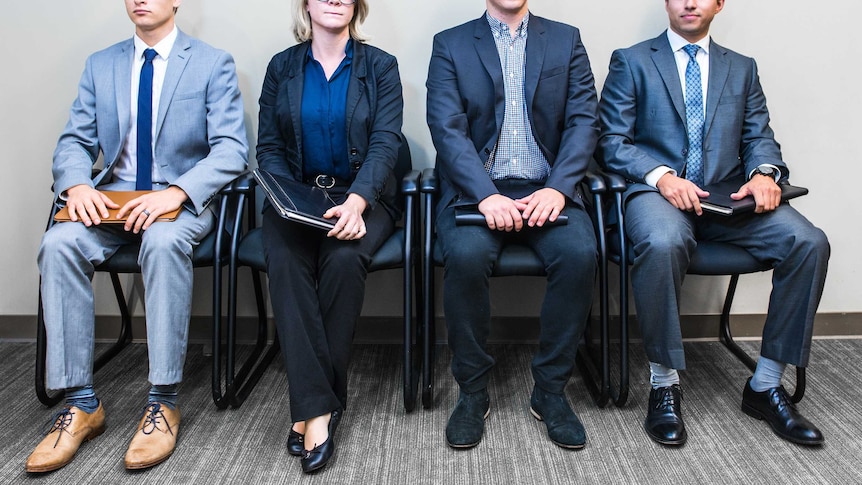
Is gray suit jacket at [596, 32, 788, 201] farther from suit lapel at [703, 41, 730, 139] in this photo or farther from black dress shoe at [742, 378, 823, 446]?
black dress shoe at [742, 378, 823, 446]

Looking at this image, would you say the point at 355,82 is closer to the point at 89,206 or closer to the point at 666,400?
the point at 89,206

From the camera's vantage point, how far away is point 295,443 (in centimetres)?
202

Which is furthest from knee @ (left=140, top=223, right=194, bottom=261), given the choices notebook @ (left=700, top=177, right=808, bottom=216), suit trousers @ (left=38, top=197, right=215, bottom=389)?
notebook @ (left=700, top=177, right=808, bottom=216)

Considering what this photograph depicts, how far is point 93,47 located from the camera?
265 centimetres

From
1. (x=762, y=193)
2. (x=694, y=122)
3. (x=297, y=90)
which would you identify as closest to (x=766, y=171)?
(x=762, y=193)

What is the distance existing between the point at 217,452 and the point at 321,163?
3.07ft

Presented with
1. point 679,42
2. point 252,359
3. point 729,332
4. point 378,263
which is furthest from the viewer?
point 729,332

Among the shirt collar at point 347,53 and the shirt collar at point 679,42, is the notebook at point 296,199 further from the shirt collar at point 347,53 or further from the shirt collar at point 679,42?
the shirt collar at point 679,42

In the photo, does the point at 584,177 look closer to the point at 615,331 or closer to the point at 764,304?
the point at 615,331

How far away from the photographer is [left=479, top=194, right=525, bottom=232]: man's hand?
6.82ft

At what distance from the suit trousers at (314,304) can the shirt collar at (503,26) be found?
2.64 feet

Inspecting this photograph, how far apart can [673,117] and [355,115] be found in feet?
3.36

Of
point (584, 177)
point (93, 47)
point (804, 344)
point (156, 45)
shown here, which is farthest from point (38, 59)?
point (804, 344)

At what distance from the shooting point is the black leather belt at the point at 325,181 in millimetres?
2357
